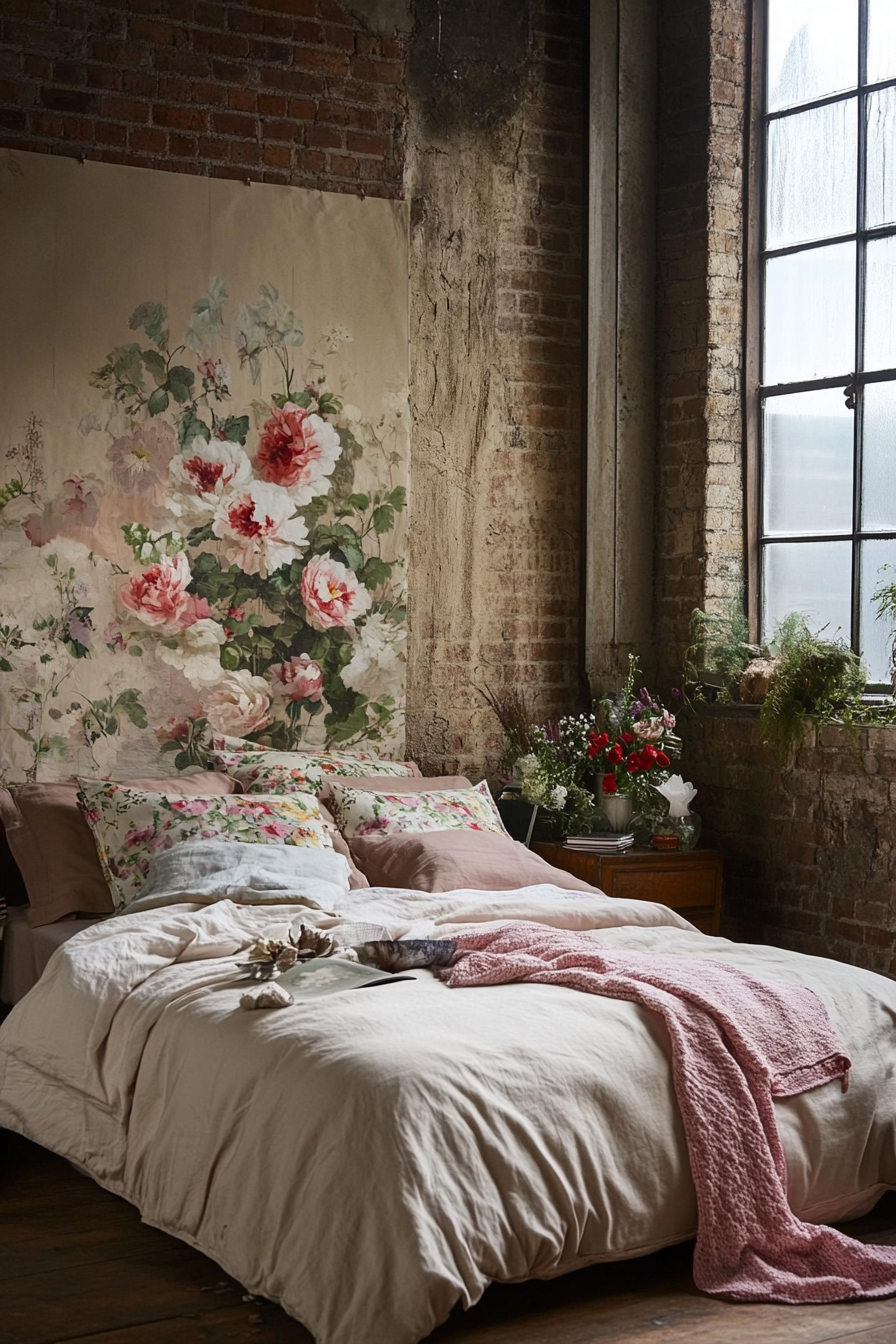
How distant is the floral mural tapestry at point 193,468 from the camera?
197 inches

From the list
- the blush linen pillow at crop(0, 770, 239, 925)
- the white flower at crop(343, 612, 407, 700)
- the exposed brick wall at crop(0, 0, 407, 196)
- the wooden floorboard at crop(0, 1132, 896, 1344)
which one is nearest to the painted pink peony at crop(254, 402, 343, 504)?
the white flower at crop(343, 612, 407, 700)

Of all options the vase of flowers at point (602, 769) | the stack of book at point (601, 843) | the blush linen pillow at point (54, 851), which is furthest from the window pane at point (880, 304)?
the blush linen pillow at point (54, 851)

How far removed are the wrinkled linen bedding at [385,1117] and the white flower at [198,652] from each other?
56.0 inches

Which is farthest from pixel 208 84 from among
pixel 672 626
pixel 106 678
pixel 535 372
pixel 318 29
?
pixel 672 626

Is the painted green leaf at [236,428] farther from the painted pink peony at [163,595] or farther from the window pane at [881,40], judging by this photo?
the window pane at [881,40]

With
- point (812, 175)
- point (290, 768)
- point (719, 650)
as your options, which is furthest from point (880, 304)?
point (290, 768)

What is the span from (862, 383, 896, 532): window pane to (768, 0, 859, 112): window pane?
1.13 metres

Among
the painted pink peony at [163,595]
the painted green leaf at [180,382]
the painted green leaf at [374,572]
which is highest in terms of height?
the painted green leaf at [180,382]

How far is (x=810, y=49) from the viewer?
5648 mm

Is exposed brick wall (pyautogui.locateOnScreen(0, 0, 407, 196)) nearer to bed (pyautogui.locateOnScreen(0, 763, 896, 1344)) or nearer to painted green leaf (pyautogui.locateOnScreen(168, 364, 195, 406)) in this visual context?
painted green leaf (pyautogui.locateOnScreen(168, 364, 195, 406))

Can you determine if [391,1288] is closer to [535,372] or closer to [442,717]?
[442,717]

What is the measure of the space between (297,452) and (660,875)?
1.95 meters

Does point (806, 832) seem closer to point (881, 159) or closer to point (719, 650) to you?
point (719, 650)

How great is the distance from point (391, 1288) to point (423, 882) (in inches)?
74.4
